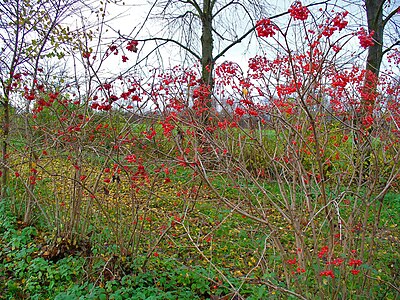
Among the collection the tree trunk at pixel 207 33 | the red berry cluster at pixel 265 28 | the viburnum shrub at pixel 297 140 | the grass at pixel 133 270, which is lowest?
the grass at pixel 133 270

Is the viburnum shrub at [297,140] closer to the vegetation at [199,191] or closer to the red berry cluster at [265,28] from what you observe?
the vegetation at [199,191]

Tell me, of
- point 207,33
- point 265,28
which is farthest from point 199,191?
point 207,33

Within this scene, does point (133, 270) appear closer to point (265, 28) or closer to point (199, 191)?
point (199, 191)

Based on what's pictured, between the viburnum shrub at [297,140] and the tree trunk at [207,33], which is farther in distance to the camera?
the tree trunk at [207,33]

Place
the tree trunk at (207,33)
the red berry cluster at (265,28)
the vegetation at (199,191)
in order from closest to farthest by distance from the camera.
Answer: the red berry cluster at (265,28) → the vegetation at (199,191) → the tree trunk at (207,33)

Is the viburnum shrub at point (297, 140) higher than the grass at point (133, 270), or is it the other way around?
the viburnum shrub at point (297, 140)

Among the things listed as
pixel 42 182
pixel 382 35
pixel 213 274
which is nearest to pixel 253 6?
pixel 382 35

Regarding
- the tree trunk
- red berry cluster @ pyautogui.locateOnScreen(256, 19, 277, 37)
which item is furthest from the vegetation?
the tree trunk

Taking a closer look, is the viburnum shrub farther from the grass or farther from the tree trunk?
the tree trunk

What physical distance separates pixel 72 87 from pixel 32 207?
148cm

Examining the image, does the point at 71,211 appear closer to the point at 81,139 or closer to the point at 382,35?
the point at 81,139

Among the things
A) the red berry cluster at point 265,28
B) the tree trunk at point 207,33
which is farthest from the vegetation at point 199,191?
the tree trunk at point 207,33

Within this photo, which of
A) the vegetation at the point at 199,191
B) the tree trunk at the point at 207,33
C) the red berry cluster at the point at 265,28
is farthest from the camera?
the tree trunk at the point at 207,33

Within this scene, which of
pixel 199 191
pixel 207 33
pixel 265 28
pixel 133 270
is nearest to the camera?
pixel 265 28
